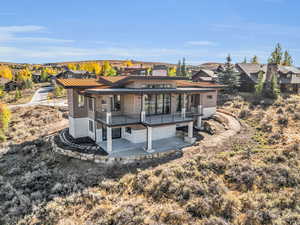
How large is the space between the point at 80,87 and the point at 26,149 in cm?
834

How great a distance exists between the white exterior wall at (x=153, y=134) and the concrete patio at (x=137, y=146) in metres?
0.42

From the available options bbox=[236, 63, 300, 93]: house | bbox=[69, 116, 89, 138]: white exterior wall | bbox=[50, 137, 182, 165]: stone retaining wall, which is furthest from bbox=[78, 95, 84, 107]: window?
bbox=[236, 63, 300, 93]: house

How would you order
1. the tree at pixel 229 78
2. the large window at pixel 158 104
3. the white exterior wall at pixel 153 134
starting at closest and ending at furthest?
the white exterior wall at pixel 153 134 → the large window at pixel 158 104 → the tree at pixel 229 78

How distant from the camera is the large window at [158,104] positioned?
767 inches

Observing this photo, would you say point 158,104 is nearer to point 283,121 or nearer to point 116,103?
point 116,103

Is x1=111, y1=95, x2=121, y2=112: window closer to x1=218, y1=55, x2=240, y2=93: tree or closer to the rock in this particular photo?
the rock

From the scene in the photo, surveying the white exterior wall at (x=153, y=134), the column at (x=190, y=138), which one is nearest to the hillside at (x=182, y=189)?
the column at (x=190, y=138)

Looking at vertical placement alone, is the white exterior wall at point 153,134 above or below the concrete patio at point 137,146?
above

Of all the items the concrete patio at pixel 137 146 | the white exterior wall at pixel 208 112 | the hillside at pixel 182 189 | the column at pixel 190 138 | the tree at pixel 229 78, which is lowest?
the hillside at pixel 182 189

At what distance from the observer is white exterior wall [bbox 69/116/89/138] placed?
2064 centimetres

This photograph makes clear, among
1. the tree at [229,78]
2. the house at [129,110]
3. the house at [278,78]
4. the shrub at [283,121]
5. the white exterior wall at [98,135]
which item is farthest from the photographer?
the house at [278,78]

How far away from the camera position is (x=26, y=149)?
19.8 metres

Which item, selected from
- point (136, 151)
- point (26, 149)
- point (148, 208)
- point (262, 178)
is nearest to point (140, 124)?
point (136, 151)

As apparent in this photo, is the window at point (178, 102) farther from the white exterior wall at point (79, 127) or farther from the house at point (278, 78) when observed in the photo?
the house at point (278, 78)
